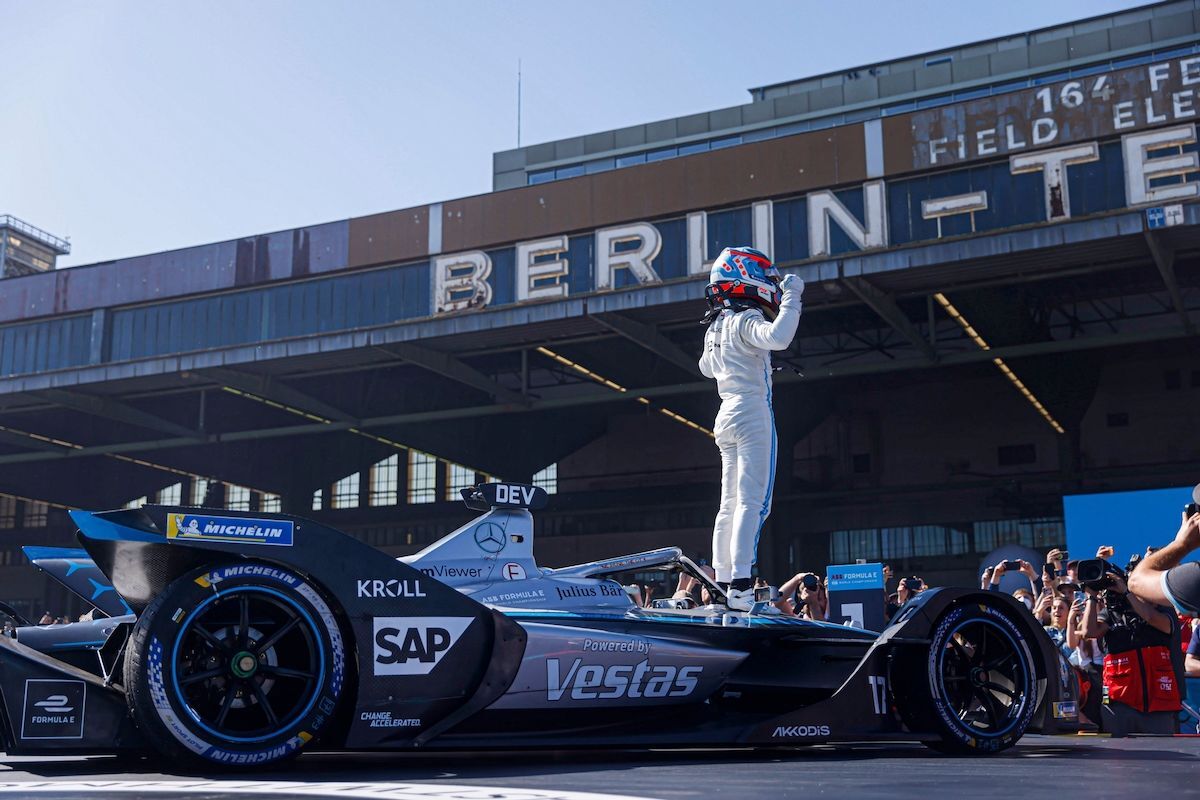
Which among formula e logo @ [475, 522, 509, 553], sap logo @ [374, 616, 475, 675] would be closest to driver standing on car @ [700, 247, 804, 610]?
formula e logo @ [475, 522, 509, 553]

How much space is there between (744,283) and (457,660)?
3677mm

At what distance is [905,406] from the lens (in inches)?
1519

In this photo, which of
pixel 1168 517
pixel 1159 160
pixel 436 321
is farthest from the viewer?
pixel 436 321

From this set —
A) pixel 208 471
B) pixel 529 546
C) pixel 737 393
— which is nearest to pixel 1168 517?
pixel 737 393

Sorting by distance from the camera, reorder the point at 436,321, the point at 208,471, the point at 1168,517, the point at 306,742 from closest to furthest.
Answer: the point at 306,742 < the point at 1168,517 < the point at 436,321 < the point at 208,471

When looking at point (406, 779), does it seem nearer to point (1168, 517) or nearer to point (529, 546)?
point (529, 546)

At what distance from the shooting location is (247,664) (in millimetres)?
5465

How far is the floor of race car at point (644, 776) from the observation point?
436cm

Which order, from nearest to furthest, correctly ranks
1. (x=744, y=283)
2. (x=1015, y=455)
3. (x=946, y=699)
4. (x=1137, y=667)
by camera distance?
1. (x=946, y=699)
2. (x=744, y=283)
3. (x=1137, y=667)
4. (x=1015, y=455)

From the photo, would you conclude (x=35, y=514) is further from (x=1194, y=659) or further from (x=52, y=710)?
(x=1194, y=659)

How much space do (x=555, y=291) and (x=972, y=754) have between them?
2294 centimetres

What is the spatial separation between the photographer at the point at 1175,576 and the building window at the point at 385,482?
132ft

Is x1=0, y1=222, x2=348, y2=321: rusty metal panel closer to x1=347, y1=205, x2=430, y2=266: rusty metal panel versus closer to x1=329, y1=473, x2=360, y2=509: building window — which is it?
x1=347, y1=205, x2=430, y2=266: rusty metal panel

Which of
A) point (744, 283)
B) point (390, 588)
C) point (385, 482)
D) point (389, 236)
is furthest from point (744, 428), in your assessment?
point (385, 482)
